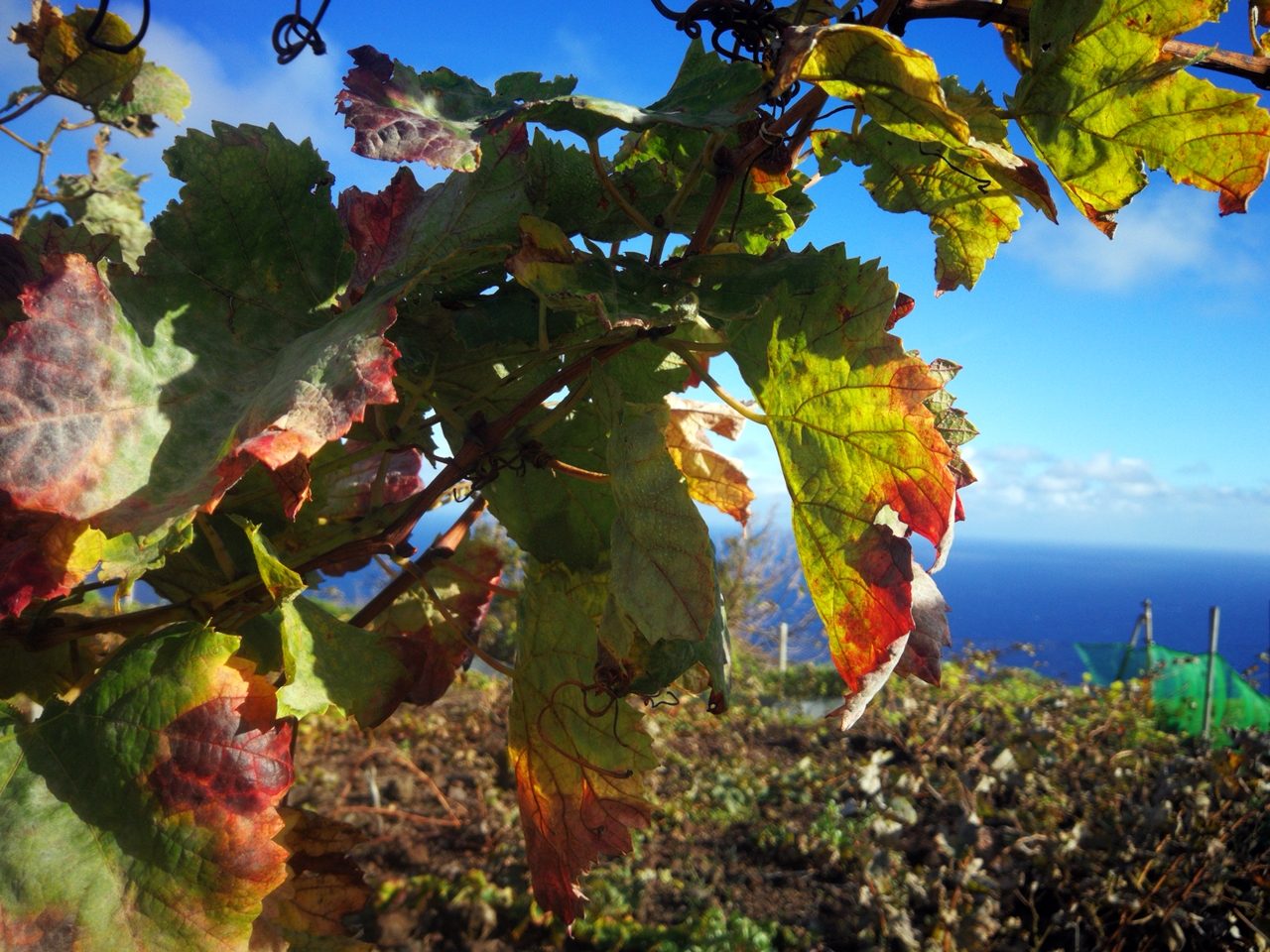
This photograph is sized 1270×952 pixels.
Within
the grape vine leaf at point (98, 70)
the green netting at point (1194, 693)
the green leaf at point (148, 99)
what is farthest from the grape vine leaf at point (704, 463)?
the green netting at point (1194, 693)

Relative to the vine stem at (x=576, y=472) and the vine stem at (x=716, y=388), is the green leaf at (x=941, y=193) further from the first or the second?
the vine stem at (x=576, y=472)

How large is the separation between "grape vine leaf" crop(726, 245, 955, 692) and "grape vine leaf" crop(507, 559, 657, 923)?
21cm

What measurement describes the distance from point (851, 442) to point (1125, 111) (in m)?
0.26

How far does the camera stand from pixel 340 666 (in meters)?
0.60

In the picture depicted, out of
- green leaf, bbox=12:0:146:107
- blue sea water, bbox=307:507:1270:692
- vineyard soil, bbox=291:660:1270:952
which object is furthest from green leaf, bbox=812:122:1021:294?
blue sea water, bbox=307:507:1270:692

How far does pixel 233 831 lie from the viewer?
52cm

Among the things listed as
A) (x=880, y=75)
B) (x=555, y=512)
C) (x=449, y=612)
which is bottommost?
(x=449, y=612)

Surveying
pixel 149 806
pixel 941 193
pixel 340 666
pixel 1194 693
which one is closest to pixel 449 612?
pixel 340 666

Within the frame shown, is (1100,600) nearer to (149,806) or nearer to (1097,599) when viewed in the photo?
(1097,599)

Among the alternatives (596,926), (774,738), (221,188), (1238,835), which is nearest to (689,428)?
(221,188)

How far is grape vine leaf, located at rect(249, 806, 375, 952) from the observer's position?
69cm

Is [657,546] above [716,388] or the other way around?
the other way around

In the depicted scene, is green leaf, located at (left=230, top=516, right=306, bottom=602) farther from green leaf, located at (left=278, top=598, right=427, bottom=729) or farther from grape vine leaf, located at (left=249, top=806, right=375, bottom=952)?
grape vine leaf, located at (left=249, top=806, right=375, bottom=952)

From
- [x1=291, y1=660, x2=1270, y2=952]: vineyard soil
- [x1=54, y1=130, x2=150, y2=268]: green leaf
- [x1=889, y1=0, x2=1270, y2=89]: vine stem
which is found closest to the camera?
[x1=889, y1=0, x2=1270, y2=89]: vine stem
